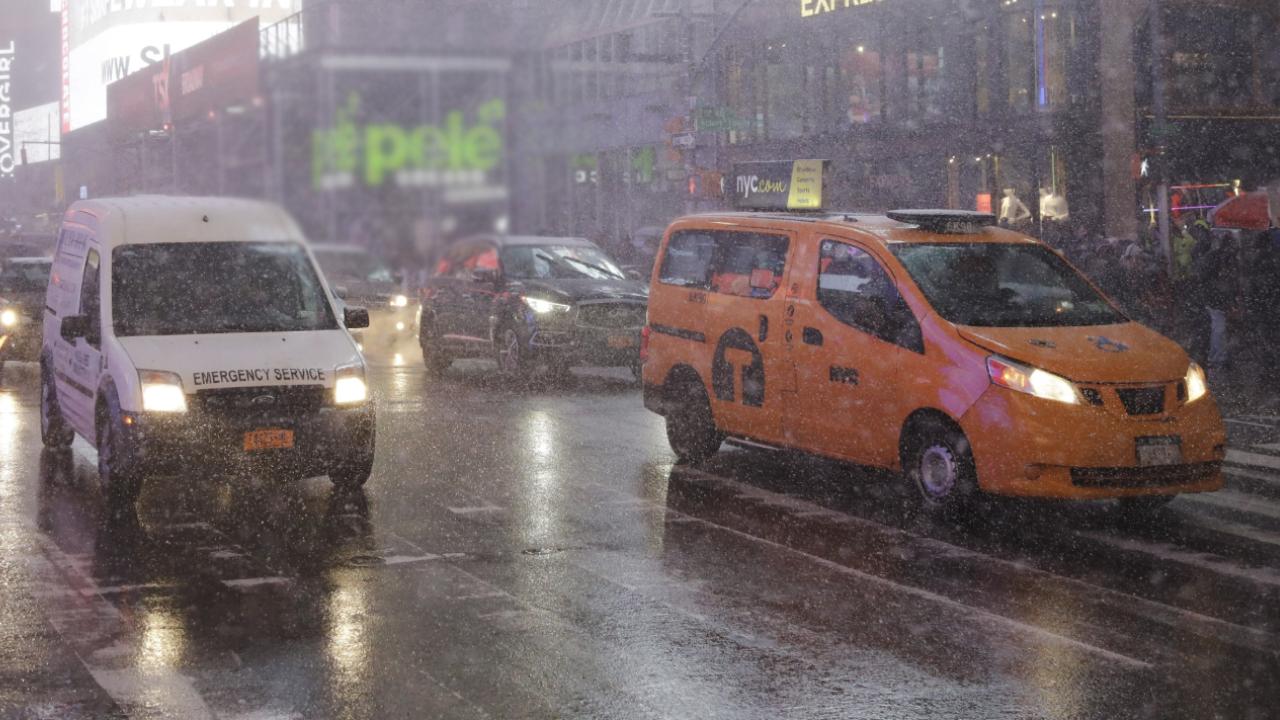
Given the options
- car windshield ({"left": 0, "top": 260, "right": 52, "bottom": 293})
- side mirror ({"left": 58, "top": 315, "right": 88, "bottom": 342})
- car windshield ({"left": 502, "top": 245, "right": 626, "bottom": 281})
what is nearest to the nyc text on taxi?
side mirror ({"left": 58, "top": 315, "right": 88, "bottom": 342})

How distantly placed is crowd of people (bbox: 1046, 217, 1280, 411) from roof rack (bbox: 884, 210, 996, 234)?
5801 mm

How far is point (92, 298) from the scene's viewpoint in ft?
35.8

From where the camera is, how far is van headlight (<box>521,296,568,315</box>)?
18.3 meters

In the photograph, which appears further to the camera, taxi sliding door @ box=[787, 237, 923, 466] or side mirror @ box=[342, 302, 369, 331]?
side mirror @ box=[342, 302, 369, 331]

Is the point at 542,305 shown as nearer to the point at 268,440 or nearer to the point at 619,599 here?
the point at 268,440

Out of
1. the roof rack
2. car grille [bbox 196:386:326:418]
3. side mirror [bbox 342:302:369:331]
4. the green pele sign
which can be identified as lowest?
car grille [bbox 196:386:326:418]

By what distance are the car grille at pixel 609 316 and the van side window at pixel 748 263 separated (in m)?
6.30

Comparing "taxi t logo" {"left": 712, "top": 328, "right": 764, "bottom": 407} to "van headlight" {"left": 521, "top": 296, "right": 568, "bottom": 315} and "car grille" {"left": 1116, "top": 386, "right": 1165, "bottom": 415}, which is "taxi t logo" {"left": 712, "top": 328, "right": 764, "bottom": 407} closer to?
"car grille" {"left": 1116, "top": 386, "right": 1165, "bottom": 415}

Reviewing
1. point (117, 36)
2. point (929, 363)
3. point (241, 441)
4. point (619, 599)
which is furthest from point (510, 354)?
point (117, 36)

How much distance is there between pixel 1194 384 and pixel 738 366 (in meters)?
3.19

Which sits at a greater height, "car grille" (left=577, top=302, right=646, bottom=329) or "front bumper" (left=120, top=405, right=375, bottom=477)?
"car grille" (left=577, top=302, right=646, bottom=329)

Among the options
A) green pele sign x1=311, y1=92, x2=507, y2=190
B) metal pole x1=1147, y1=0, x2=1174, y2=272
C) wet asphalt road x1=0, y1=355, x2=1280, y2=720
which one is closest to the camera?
wet asphalt road x1=0, y1=355, x2=1280, y2=720

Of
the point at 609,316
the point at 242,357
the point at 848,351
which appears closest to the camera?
the point at 242,357

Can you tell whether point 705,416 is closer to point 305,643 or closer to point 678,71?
point 305,643
